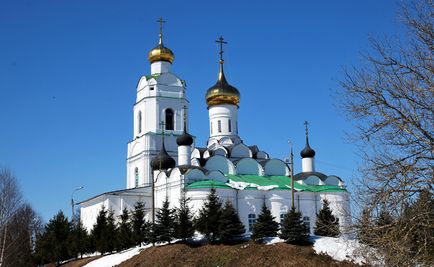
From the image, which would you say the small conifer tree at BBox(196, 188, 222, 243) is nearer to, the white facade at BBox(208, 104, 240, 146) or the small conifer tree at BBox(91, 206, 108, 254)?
the small conifer tree at BBox(91, 206, 108, 254)

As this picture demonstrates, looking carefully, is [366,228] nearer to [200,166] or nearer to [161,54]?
[200,166]

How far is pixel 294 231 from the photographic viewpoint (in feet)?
83.8

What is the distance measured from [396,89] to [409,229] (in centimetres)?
242

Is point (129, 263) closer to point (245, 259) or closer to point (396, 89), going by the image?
point (245, 259)

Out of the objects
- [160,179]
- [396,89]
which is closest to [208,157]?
[160,179]

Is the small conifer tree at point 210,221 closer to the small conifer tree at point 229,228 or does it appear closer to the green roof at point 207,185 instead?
the small conifer tree at point 229,228

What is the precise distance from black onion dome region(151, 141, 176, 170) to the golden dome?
16.1ft

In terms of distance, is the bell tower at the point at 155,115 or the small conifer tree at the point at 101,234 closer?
the small conifer tree at the point at 101,234

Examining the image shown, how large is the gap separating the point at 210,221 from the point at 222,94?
14.1 meters

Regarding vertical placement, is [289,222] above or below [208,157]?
below

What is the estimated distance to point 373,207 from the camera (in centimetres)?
942

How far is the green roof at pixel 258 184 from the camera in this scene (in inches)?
1309

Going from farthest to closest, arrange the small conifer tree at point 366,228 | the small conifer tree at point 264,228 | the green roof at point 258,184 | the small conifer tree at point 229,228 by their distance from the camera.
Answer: the green roof at point 258,184, the small conifer tree at point 229,228, the small conifer tree at point 264,228, the small conifer tree at point 366,228

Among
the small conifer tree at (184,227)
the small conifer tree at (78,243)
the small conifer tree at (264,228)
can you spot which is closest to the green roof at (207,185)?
the small conifer tree at (184,227)
